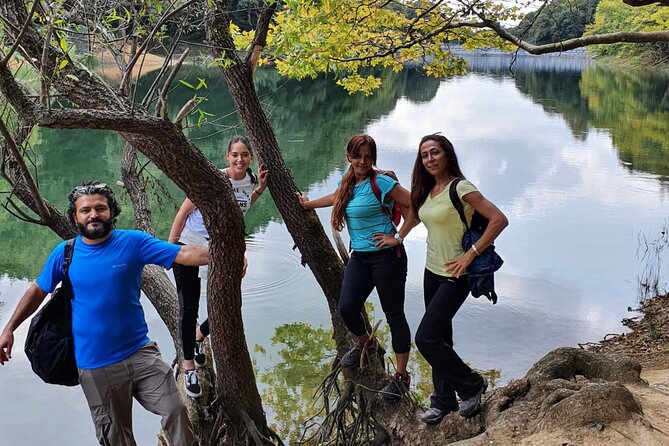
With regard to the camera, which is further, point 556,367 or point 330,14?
point 330,14

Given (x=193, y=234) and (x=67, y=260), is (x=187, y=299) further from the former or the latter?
(x=67, y=260)

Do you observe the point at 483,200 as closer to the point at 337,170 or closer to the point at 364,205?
the point at 364,205

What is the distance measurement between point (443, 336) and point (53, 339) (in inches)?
78.8

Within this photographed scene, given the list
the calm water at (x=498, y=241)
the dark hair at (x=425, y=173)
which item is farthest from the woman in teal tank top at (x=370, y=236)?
the calm water at (x=498, y=241)

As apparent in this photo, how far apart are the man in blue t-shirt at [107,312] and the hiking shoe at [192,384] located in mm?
1005

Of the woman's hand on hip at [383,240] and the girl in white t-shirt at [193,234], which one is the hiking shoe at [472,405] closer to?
the woman's hand on hip at [383,240]

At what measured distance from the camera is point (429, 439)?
414 centimetres

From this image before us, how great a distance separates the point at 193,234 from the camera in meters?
4.02

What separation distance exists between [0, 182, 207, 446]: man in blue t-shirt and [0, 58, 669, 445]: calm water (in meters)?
1.57

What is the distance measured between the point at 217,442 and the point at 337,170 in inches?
463

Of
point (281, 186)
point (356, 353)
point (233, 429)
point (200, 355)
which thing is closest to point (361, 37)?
point (281, 186)

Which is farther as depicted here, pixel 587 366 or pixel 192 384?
pixel 587 366

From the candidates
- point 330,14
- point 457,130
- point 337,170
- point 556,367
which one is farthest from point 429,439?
point 457,130

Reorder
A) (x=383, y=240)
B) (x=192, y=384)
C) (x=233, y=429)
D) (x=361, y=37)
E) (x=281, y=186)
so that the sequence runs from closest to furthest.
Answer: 1. (x=383, y=240)
2. (x=192, y=384)
3. (x=233, y=429)
4. (x=281, y=186)
5. (x=361, y=37)
